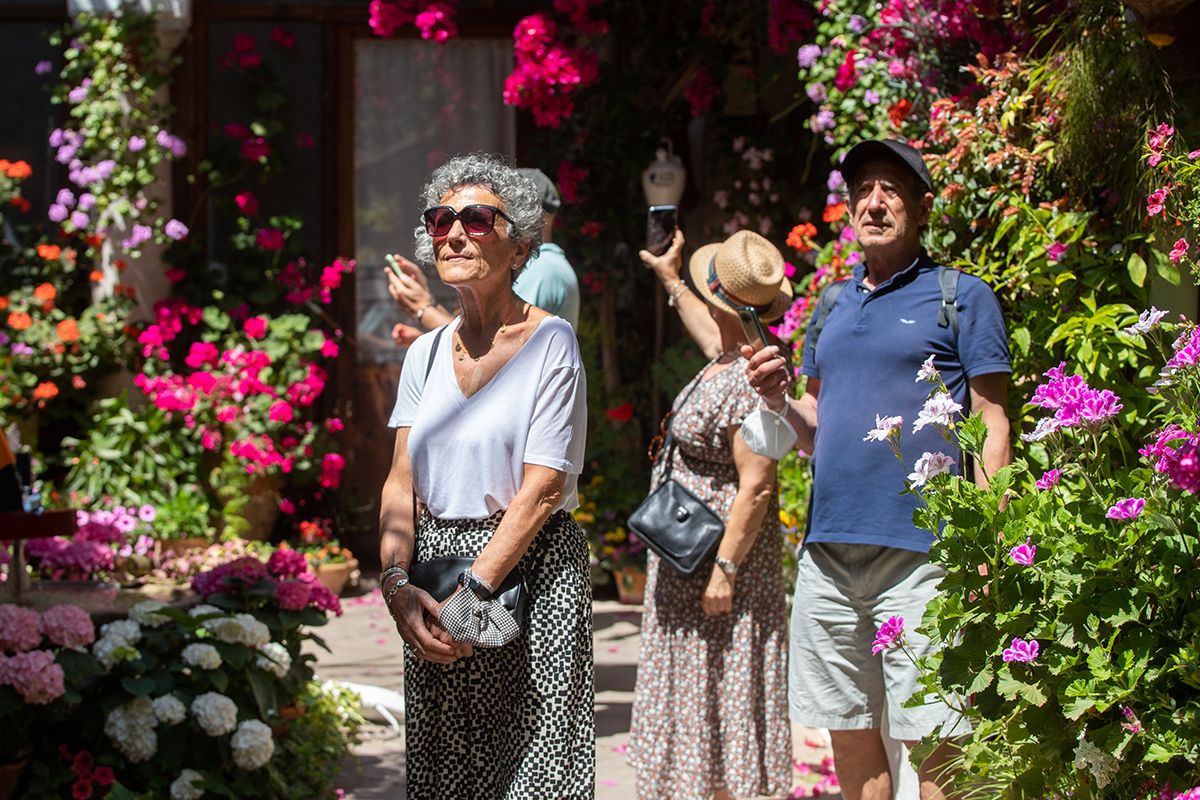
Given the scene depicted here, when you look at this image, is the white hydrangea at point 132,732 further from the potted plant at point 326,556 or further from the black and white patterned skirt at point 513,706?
Result: the potted plant at point 326,556

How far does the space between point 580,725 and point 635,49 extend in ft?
20.6

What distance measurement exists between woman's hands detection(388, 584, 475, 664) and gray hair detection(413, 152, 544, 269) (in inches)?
30.1

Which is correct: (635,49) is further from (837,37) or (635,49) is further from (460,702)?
(460,702)

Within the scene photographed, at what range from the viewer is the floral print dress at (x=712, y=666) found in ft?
13.3

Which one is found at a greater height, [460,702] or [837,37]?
[837,37]

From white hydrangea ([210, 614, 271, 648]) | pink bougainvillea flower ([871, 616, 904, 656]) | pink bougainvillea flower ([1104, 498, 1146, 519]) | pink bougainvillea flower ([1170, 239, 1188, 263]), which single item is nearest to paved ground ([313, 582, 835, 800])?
white hydrangea ([210, 614, 271, 648])

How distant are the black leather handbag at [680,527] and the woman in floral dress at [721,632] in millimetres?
38

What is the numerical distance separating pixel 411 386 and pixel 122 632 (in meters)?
1.38

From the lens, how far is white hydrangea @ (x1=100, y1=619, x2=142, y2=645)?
13.0 ft

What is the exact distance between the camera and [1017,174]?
4.12m

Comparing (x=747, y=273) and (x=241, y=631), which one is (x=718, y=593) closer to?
(x=747, y=273)

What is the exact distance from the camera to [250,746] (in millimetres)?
4023

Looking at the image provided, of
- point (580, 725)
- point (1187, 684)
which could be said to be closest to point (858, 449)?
point (580, 725)

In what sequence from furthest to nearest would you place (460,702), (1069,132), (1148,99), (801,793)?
(801,793) → (1069,132) → (1148,99) → (460,702)
